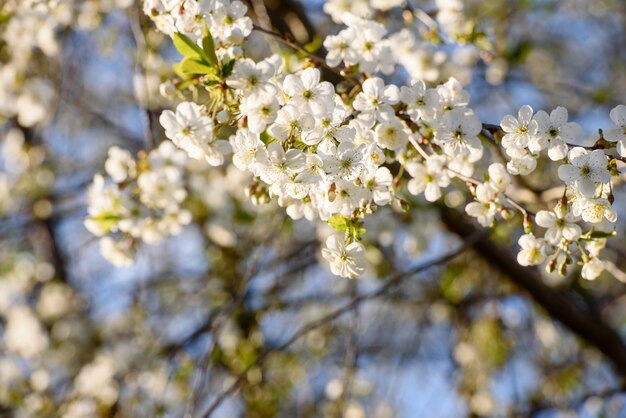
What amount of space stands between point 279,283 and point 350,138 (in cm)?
265

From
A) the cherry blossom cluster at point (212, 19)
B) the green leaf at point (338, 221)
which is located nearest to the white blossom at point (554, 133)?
the green leaf at point (338, 221)

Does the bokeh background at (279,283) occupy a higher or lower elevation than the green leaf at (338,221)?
lower

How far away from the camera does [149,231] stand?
2109 mm

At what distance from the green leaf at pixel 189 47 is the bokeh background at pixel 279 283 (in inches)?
34.3

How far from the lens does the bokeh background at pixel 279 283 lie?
290 cm

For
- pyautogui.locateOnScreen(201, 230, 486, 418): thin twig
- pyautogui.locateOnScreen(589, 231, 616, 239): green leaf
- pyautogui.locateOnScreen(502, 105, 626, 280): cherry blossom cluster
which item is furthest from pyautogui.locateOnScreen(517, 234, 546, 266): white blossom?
pyautogui.locateOnScreen(201, 230, 486, 418): thin twig

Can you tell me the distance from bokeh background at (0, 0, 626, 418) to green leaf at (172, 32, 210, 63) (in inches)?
34.3

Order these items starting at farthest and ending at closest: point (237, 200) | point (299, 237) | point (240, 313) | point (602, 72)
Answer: point (602, 72) → point (299, 237) → point (237, 200) → point (240, 313)

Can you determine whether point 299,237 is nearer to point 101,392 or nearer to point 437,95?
point 101,392

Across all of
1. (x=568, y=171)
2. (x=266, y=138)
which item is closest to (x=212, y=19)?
(x=266, y=138)

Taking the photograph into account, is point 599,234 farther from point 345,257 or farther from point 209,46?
point 209,46

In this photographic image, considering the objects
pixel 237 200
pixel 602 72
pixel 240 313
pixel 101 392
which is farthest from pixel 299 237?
pixel 602 72

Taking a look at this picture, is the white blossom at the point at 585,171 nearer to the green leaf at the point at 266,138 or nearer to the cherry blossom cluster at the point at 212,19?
the green leaf at the point at 266,138

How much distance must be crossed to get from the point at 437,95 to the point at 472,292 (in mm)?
2925
